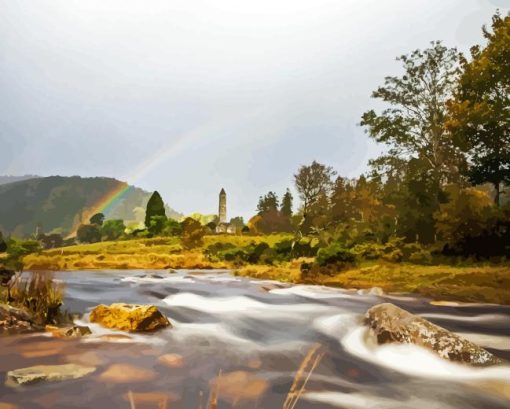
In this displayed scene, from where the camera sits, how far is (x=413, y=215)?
73.5 feet

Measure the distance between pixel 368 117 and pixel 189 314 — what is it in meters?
25.4

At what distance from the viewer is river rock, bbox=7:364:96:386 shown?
17.3 ft

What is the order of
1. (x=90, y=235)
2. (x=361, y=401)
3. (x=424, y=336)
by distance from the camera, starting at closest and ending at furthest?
(x=361, y=401) → (x=424, y=336) → (x=90, y=235)

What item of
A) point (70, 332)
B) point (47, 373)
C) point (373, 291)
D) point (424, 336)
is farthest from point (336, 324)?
point (47, 373)

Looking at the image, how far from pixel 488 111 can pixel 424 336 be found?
58.5 ft

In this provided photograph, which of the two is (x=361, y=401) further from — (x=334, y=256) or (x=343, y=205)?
(x=343, y=205)

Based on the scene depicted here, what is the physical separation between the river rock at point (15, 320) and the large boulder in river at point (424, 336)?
6.33 meters

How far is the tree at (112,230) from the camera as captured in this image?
263 feet

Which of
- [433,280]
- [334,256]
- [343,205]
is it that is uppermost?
[343,205]

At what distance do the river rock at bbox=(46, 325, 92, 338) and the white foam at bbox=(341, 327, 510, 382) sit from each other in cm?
462

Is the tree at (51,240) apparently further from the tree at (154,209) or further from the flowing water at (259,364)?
the flowing water at (259,364)

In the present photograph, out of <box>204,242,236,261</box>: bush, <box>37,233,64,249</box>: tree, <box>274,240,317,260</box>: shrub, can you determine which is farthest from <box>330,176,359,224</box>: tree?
<box>37,233,64,249</box>: tree

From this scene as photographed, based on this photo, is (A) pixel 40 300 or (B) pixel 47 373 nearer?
(B) pixel 47 373

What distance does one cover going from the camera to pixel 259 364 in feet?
21.7
